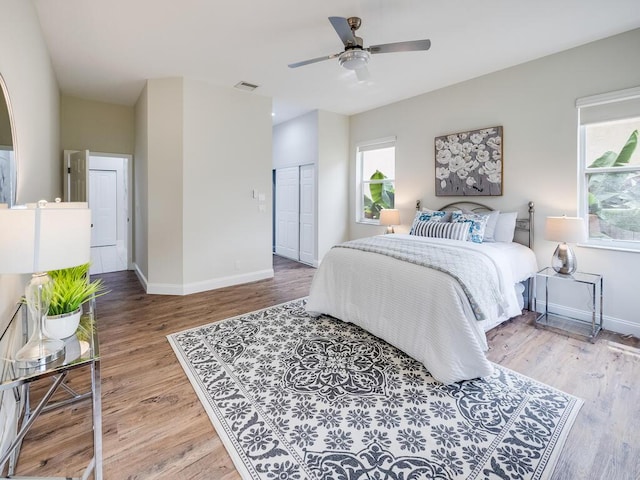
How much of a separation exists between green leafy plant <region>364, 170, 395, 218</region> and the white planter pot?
4.84 m

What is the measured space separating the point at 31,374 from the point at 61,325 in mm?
258

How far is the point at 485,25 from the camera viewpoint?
289cm

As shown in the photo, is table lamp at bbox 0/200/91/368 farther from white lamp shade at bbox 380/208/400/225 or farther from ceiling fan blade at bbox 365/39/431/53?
white lamp shade at bbox 380/208/400/225

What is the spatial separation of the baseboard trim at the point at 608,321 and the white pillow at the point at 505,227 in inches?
35.6

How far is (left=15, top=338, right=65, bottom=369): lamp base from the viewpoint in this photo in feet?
4.15

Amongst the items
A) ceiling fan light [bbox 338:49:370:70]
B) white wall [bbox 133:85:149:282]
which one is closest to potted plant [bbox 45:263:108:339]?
ceiling fan light [bbox 338:49:370:70]

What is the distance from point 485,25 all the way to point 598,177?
193 centimetres

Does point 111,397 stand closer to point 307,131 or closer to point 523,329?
point 523,329

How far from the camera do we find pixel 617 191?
125 inches

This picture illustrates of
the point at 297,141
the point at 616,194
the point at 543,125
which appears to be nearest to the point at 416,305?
the point at 616,194

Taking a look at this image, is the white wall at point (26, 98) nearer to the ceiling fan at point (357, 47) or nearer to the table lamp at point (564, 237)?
the ceiling fan at point (357, 47)

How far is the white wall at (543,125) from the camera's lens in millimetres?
3111

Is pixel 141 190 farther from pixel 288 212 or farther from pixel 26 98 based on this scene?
pixel 288 212

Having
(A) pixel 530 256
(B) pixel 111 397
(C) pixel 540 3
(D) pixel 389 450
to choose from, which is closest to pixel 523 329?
(A) pixel 530 256
